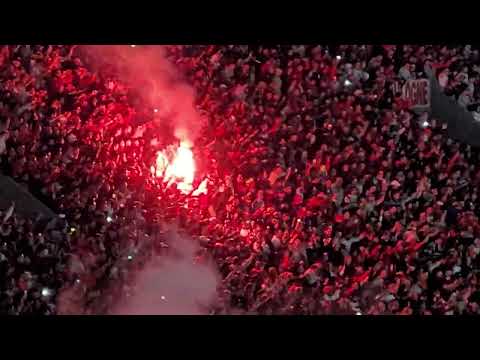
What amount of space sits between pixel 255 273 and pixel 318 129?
1975 millimetres

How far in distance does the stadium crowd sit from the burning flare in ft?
0.43

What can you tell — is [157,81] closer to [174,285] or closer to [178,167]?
[178,167]

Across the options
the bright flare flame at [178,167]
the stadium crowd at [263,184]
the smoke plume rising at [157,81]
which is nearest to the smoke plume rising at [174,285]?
the stadium crowd at [263,184]

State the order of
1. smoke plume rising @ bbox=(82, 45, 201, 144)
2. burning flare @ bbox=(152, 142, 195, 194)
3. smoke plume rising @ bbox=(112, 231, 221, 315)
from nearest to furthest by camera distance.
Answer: smoke plume rising @ bbox=(112, 231, 221, 315) → burning flare @ bbox=(152, 142, 195, 194) → smoke plume rising @ bbox=(82, 45, 201, 144)

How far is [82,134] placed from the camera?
7.14 metres

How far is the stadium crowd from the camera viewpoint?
645 cm

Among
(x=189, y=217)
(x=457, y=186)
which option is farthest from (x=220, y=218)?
(x=457, y=186)

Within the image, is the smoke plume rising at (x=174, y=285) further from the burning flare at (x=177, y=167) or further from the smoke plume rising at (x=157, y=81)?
the smoke plume rising at (x=157, y=81)

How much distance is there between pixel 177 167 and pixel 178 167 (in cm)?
1

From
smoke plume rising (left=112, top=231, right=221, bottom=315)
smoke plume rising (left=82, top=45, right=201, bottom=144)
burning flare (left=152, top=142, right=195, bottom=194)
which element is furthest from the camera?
smoke plume rising (left=82, top=45, right=201, bottom=144)

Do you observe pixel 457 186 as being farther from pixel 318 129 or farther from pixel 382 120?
pixel 318 129

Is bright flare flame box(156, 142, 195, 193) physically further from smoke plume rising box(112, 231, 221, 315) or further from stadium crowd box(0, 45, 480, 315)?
smoke plume rising box(112, 231, 221, 315)

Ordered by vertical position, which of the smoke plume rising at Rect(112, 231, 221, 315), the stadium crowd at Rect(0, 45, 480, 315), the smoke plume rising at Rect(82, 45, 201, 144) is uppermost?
the smoke plume rising at Rect(82, 45, 201, 144)

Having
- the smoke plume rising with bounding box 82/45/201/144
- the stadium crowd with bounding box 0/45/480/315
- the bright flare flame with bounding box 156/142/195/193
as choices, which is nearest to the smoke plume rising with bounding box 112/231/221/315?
the stadium crowd with bounding box 0/45/480/315
